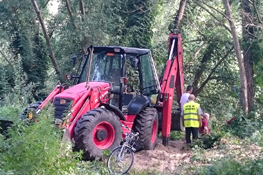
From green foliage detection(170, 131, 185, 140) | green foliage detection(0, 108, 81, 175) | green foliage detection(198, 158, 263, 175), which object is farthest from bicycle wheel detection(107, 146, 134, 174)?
green foliage detection(170, 131, 185, 140)

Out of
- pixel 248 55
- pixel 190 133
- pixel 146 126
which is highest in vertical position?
pixel 248 55

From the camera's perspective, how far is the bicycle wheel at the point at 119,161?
24.9 ft

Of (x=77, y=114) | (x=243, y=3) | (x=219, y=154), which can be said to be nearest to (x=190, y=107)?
(x=219, y=154)

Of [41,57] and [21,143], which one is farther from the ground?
[41,57]

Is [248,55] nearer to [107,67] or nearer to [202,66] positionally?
[202,66]

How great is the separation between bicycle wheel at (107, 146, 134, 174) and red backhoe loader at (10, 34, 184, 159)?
1001 mm

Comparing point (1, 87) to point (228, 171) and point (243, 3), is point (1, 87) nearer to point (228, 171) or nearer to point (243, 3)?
point (243, 3)

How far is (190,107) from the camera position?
11.4m

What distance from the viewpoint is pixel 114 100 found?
10.2 m

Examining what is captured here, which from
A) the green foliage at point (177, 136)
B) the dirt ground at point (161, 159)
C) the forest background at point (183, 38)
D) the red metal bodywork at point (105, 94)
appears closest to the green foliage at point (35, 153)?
the red metal bodywork at point (105, 94)

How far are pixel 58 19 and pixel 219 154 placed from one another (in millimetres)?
12732

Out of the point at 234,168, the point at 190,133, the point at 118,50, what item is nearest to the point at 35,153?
the point at 234,168

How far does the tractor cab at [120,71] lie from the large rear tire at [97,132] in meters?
1.05

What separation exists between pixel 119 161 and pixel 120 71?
318 cm
